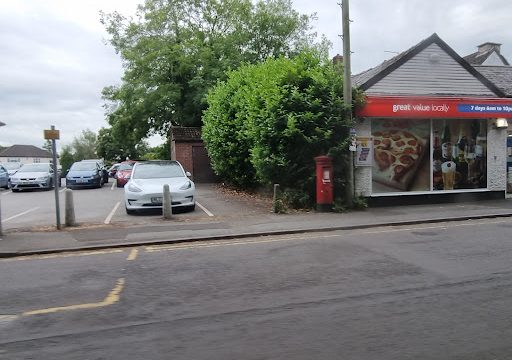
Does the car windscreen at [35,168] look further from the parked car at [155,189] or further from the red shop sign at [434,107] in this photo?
the red shop sign at [434,107]

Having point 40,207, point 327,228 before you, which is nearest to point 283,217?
point 327,228

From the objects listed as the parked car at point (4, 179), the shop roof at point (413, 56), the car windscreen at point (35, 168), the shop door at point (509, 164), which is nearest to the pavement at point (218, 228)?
the shop door at point (509, 164)

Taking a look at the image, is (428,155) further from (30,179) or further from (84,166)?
(30,179)

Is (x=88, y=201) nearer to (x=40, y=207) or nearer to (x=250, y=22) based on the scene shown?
(x=40, y=207)

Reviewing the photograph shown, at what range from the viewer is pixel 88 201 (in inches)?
679

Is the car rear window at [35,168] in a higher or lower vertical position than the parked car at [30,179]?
higher

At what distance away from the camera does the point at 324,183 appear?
12.7m

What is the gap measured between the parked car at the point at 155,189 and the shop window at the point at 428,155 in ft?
19.3

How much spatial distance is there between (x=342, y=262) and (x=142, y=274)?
3.12 metres

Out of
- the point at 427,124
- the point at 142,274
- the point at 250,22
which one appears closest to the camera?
the point at 142,274

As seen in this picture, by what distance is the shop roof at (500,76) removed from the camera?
16362mm

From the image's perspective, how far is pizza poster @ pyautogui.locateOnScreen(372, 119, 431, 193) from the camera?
14.2m

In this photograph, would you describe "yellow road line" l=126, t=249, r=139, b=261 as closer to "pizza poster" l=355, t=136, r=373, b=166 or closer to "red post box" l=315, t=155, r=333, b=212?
"red post box" l=315, t=155, r=333, b=212

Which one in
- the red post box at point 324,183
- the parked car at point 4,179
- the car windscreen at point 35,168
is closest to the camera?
the red post box at point 324,183
